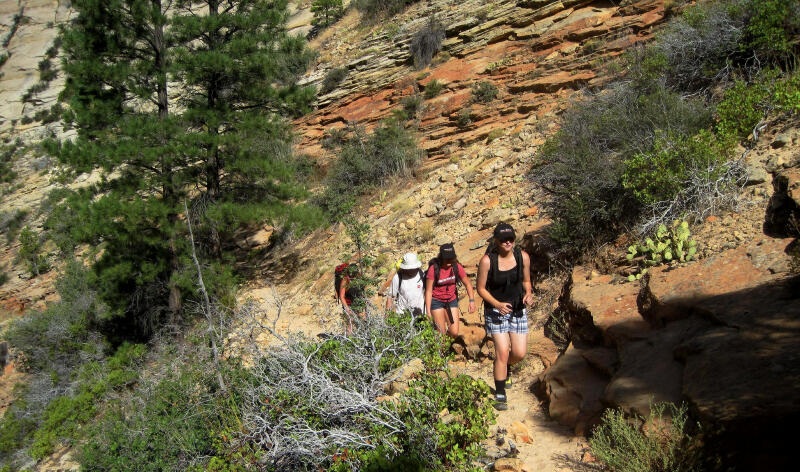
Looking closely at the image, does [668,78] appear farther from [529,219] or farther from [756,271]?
[756,271]

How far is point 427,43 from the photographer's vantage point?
14961 millimetres

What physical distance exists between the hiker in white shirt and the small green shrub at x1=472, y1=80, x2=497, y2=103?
7.78m

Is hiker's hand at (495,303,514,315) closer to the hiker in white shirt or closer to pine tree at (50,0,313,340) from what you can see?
the hiker in white shirt

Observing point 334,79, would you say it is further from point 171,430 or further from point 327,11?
point 171,430

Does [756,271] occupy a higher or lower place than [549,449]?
higher

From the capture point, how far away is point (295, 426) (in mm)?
3172

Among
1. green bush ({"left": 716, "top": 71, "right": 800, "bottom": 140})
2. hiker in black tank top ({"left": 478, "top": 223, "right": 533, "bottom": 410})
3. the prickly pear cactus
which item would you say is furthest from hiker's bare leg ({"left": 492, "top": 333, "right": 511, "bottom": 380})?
green bush ({"left": 716, "top": 71, "right": 800, "bottom": 140})

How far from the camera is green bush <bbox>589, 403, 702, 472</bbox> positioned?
2334 millimetres

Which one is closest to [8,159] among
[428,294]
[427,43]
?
[427,43]

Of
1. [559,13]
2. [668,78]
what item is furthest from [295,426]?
[559,13]

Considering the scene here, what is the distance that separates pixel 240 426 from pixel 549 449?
7.31 ft

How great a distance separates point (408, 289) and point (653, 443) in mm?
2607

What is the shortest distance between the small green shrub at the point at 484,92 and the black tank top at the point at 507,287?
8453mm

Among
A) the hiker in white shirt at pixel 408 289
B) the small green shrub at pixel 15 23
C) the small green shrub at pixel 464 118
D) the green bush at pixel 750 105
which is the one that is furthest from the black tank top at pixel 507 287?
the small green shrub at pixel 15 23
